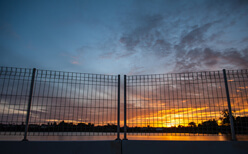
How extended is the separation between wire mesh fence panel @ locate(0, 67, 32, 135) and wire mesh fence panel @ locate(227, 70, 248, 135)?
681 centimetres

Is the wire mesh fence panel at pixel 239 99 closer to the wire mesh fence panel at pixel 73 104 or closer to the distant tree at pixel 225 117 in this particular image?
the distant tree at pixel 225 117

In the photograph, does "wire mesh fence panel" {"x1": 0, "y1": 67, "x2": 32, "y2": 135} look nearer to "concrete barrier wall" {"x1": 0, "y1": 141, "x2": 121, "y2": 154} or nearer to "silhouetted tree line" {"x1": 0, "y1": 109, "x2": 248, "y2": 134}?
"silhouetted tree line" {"x1": 0, "y1": 109, "x2": 248, "y2": 134}

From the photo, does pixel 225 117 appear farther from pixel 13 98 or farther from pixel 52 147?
pixel 13 98

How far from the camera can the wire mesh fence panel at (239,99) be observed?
4405mm

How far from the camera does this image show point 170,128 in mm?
4480

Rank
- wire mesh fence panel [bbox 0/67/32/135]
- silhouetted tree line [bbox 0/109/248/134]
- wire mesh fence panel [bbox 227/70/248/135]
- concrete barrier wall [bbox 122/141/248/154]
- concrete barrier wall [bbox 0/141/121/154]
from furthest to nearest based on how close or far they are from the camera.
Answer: wire mesh fence panel [bbox 227/70/248/135]
silhouetted tree line [bbox 0/109/248/134]
wire mesh fence panel [bbox 0/67/32/135]
concrete barrier wall [bbox 122/141/248/154]
concrete barrier wall [bbox 0/141/121/154]

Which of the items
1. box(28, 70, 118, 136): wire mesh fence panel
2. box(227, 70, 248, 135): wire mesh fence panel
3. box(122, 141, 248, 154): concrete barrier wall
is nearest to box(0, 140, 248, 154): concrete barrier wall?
box(122, 141, 248, 154): concrete barrier wall

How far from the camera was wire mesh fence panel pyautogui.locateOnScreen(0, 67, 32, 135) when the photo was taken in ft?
13.6

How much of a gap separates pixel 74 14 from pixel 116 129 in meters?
6.78

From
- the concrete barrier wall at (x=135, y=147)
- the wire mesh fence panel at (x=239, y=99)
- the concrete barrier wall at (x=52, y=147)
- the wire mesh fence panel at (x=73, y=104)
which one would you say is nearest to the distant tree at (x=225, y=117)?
the wire mesh fence panel at (x=239, y=99)

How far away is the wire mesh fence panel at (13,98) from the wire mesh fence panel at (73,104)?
0.92ft

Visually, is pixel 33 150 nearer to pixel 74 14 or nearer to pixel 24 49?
pixel 24 49

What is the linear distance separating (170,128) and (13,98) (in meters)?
5.37

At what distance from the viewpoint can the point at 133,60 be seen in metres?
7.84
